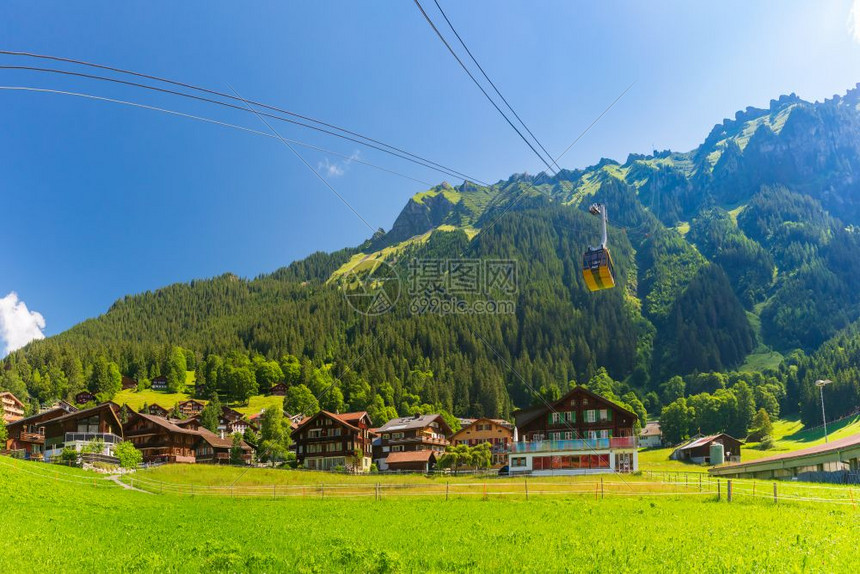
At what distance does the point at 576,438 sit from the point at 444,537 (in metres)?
56.4

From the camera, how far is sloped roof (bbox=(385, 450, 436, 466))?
8262cm

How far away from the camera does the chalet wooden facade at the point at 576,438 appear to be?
6200cm

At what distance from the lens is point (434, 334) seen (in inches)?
7726

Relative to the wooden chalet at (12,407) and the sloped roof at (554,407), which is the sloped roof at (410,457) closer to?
the sloped roof at (554,407)

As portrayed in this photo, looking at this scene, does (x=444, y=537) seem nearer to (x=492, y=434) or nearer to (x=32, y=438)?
(x=492, y=434)

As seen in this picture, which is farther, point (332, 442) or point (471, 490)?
point (332, 442)

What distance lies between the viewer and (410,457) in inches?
3310

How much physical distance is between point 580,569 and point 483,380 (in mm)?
154865

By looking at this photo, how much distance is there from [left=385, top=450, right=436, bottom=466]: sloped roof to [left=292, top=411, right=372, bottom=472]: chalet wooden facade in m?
5.19

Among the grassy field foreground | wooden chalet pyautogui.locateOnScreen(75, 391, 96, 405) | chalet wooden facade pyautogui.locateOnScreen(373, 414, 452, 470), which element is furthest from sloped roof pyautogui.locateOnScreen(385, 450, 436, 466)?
wooden chalet pyautogui.locateOnScreen(75, 391, 96, 405)

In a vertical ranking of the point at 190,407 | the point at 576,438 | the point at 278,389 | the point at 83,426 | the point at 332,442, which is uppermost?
the point at 278,389

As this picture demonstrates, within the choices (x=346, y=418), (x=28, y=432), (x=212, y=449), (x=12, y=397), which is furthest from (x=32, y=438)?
(x=346, y=418)

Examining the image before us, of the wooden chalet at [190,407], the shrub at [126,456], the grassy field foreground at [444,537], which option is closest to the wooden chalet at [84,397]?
the wooden chalet at [190,407]

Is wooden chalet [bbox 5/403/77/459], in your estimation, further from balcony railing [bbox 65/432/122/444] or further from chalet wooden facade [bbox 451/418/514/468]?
chalet wooden facade [bbox 451/418/514/468]
